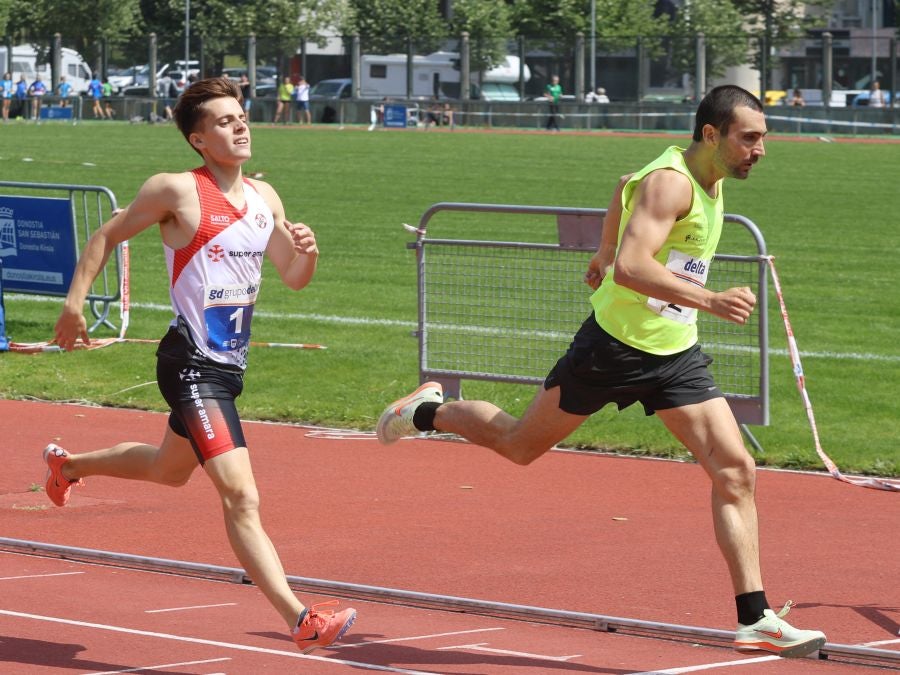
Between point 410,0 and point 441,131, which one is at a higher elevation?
point 410,0

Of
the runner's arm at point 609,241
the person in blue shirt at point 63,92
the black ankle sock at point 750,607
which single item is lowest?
the black ankle sock at point 750,607

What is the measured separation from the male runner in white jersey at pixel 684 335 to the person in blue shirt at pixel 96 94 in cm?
6582

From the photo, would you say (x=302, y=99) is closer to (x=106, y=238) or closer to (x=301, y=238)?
(x=301, y=238)

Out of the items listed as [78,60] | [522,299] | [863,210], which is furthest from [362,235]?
[78,60]

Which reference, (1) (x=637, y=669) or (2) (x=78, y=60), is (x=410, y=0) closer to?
(2) (x=78, y=60)

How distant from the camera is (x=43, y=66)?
3268 inches

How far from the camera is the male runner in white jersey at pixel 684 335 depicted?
19.3 feet

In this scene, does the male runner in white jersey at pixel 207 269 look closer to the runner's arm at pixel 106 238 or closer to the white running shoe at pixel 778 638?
the runner's arm at pixel 106 238

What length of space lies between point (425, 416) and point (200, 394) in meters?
1.41

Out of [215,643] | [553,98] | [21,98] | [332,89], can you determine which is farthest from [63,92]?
[215,643]

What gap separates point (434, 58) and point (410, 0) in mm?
14180

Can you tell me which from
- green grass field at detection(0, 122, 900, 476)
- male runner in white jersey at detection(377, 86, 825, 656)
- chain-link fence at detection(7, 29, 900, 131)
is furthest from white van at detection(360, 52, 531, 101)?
male runner in white jersey at detection(377, 86, 825, 656)

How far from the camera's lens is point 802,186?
33.2 metres

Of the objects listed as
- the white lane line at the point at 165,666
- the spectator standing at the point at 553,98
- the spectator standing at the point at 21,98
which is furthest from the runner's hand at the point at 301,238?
the spectator standing at the point at 21,98
